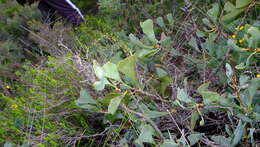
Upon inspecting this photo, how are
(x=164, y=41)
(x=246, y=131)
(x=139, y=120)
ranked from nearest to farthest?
(x=246, y=131), (x=139, y=120), (x=164, y=41)

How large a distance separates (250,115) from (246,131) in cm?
12

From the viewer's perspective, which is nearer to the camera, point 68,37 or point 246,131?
point 246,131

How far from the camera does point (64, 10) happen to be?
447cm

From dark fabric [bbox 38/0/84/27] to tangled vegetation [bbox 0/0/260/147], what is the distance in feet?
5.40

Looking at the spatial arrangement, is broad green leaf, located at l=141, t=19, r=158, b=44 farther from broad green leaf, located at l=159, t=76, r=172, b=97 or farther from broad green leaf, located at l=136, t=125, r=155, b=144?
broad green leaf, located at l=136, t=125, r=155, b=144

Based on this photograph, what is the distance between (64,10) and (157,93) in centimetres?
320

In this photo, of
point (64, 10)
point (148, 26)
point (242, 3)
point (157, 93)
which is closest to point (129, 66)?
point (148, 26)

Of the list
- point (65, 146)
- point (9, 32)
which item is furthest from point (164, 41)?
point (9, 32)

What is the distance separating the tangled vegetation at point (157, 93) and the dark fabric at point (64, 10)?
1647 millimetres

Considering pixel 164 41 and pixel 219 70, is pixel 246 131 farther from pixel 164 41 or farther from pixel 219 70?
pixel 164 41

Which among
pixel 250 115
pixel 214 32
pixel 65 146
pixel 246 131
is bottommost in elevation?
pixel 65 146

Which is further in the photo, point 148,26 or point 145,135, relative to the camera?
point 148,26

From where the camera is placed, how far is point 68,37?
299 cm

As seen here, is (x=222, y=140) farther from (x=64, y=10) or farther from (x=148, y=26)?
(x=64, y=10)
